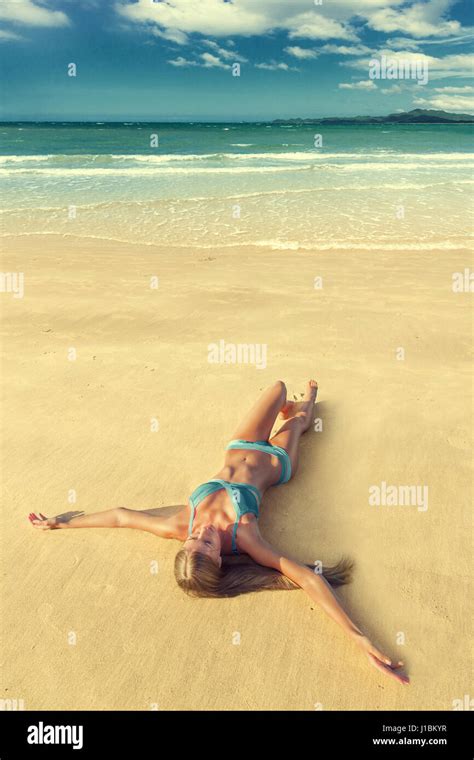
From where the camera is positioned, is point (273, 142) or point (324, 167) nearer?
point (324, 167)

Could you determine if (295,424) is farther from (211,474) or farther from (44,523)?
(44,523)

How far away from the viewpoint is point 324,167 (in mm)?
27922

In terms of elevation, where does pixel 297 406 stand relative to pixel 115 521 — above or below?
above

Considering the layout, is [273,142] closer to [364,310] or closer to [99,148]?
[99,148]

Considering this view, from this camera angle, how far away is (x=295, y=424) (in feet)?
17.3

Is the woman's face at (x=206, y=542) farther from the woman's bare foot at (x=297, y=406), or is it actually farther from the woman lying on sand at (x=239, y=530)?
the woman's bare foot at (x=297, y=406)

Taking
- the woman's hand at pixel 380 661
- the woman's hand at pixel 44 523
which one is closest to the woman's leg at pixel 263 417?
the woman's hand at pixel 44 523

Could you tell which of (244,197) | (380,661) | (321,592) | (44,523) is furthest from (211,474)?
(244,197)

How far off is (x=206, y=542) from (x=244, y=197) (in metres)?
16.4

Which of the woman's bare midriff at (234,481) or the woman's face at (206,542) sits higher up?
the woman's bare midriff at (234,481)

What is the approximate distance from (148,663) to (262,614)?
2.57 ft

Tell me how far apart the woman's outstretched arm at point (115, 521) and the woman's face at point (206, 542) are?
41 centimetres

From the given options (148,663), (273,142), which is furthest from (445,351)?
(273,142)

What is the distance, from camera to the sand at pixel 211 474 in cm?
330
